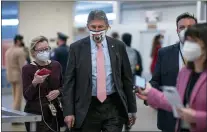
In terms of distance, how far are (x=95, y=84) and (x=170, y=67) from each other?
67cm

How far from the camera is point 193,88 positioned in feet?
9.32

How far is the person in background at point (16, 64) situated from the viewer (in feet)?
30.2

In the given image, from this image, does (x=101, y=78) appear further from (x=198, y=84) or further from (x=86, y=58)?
(x=198, y=84)

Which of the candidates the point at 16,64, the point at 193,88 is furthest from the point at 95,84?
the point at 16,64

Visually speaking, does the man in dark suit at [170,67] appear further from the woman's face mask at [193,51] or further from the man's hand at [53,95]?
the woman's face mask at [193,51]

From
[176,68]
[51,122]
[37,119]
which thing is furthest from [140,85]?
[51,122]

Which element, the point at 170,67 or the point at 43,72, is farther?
the point at 43,72

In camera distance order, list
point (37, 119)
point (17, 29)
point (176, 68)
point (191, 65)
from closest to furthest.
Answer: point (191, 65) → point (37, 119) → point (176, 68) → point (17, 29)

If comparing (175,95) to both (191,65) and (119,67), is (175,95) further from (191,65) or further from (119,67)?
(119,67)

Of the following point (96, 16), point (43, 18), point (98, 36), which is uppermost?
point (43, 18)

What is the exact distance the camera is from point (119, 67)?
433 cm

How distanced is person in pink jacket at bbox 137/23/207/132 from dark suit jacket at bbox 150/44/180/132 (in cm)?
109

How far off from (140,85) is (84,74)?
1388mm

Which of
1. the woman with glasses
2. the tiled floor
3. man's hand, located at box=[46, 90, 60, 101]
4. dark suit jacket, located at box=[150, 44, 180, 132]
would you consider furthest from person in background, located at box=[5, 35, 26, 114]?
dark suit jacket, located at box=[150, 44, 180, 132]
